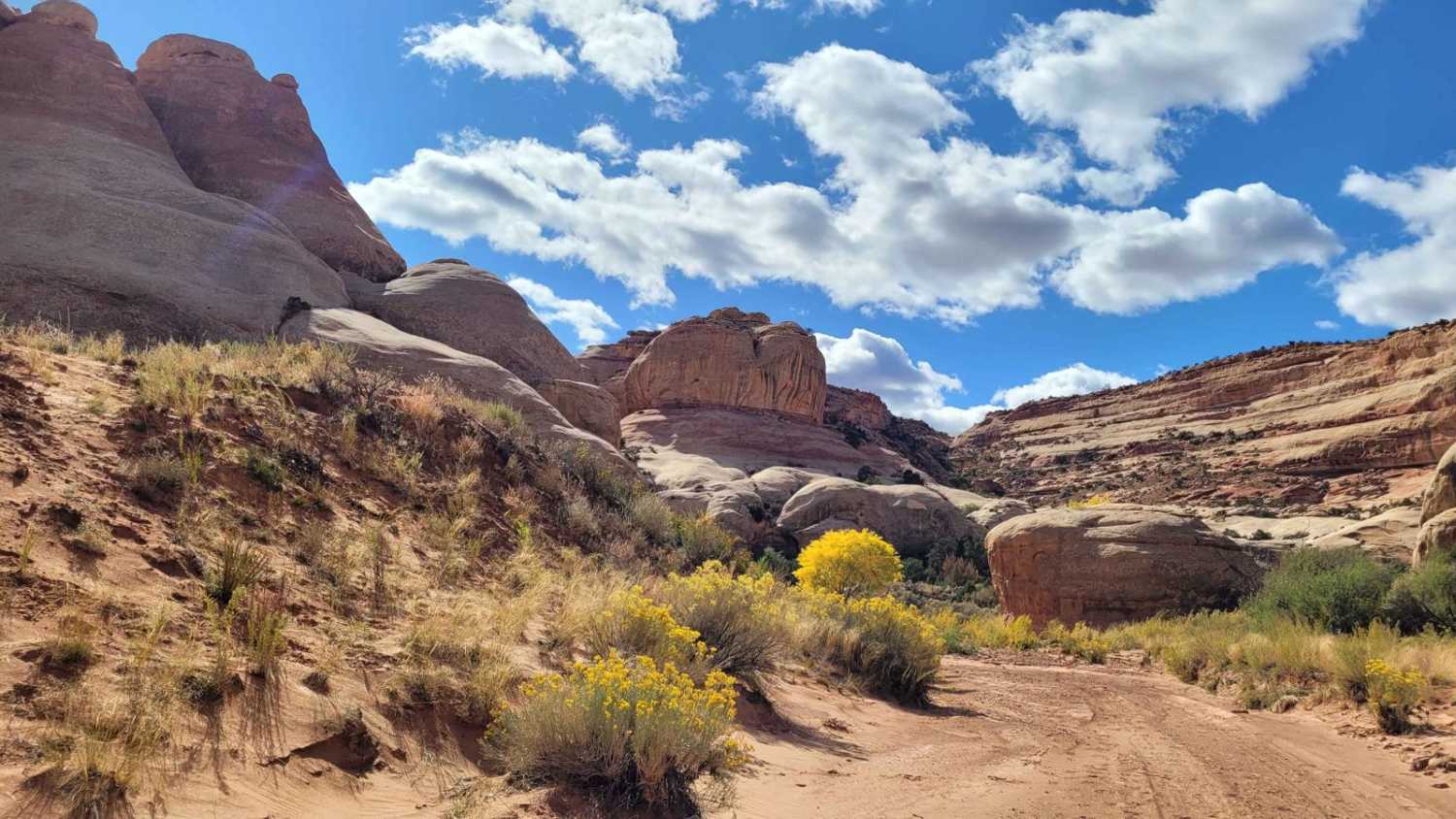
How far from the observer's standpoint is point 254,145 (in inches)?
1208

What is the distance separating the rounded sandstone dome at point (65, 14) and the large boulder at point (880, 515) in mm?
34580

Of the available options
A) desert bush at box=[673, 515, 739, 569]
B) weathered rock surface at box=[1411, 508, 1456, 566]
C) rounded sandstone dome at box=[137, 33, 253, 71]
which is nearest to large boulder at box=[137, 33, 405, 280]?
rounded sandstone dome at box=[137, 33, 253, 71]

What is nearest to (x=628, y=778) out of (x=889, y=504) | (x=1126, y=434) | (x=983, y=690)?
(x=983, y=690)

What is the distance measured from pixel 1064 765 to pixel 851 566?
12382 millimetres

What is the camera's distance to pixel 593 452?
17.6 metres

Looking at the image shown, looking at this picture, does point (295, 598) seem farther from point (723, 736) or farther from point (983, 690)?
point (983, 690)

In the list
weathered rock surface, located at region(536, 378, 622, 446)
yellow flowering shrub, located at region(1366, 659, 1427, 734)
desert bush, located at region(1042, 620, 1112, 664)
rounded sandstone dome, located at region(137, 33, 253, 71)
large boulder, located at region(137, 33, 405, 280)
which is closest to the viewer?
yellow flowering shrub, located at region(1366, 659, 1427, 734)

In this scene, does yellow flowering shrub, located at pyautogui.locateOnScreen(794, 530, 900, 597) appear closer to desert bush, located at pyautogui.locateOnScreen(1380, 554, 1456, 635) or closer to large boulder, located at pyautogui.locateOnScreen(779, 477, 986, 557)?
desert bush, located at pyautogui.locateOnScreen(1380, 554, 1456, 635)

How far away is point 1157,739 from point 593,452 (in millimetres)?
12532

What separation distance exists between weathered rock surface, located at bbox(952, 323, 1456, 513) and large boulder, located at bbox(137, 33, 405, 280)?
42479 mm

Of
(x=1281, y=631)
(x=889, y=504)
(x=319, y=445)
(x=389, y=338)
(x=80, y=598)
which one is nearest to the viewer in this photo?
(x=80, y=598)

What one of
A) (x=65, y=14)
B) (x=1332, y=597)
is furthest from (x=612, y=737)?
(x=65, y=14)

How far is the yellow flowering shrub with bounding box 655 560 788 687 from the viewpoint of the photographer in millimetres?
7852

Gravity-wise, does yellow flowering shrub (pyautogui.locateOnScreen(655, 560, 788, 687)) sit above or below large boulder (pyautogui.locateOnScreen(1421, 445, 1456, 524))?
below
